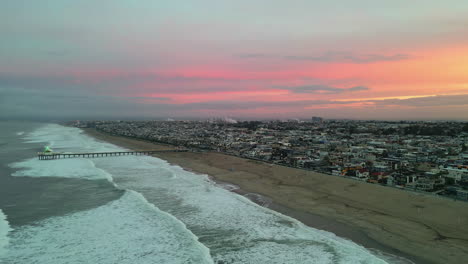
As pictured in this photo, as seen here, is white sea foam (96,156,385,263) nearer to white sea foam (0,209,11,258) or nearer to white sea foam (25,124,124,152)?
white sea foam (0,209,11,258)

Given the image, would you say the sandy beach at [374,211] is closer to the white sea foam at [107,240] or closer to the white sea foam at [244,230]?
the white sea foam at [244,230]

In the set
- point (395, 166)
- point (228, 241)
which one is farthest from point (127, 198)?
point (395, 166)

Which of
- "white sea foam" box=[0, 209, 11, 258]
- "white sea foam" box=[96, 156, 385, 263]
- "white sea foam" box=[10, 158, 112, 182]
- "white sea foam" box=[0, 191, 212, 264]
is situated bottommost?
"white sea foam" box=[10, 158, 112, 182]

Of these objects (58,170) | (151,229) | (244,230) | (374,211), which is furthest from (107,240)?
(58,170)

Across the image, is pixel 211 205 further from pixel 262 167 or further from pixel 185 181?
pixel 262 167

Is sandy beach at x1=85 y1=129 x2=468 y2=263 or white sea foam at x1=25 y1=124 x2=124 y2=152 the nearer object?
sandy beach at x1=85 y1=129 x2=468 y2=263

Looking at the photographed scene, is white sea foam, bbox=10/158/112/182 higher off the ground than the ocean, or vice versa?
the ocean

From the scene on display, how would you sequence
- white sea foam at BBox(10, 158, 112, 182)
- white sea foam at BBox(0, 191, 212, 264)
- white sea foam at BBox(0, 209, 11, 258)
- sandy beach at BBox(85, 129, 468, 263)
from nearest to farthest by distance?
white sea foam at BBox(0, 191, 212, 264) → white sea foam at BBox(0, 209, 11, 258) → sandy beach at BBox(85, 129, 468, 263) → white sea foam at BBox(10, 158, 112, 182)

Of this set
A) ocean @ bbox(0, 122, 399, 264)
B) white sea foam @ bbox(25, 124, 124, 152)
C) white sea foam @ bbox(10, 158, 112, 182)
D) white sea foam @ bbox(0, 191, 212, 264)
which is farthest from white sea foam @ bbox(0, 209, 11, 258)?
white sea foam @ bbox(25, 124, 124, 152)
